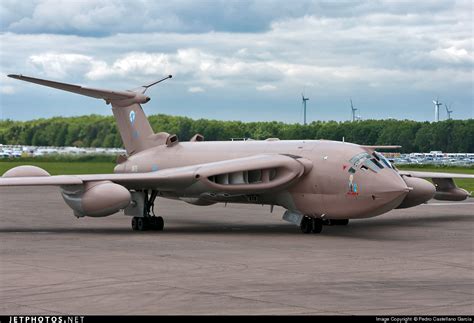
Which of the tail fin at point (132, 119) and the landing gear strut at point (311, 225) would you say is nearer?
the landing gear strut at point (311, 225)

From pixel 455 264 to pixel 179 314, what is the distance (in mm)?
8141

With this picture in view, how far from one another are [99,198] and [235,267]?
784 centimetres

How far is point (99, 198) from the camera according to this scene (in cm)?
2453

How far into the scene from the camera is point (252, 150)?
2753cm

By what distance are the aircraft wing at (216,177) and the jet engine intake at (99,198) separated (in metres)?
0.33

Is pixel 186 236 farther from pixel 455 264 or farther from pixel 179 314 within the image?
pixel 179 314

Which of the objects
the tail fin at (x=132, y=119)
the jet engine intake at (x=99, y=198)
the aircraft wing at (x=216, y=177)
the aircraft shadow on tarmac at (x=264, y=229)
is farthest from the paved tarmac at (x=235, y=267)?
the tail fin at (x=132, y=119)

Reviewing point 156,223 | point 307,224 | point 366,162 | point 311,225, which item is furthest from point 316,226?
point 156,223

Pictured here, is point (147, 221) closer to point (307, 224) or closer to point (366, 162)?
point (307, 224)

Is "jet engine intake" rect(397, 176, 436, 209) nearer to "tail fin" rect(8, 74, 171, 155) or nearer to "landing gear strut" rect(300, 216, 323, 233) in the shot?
"landing gear strut" rect(300, 216, 323, 233)

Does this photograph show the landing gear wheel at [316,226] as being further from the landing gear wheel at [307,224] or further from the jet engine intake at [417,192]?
the jet engine intake at [417,192]

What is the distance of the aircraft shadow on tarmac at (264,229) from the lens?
2548cm

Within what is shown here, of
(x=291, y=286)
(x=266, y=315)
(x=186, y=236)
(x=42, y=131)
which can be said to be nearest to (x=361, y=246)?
(x=186, y=236)

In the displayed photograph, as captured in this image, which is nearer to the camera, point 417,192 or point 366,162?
point 366,162
